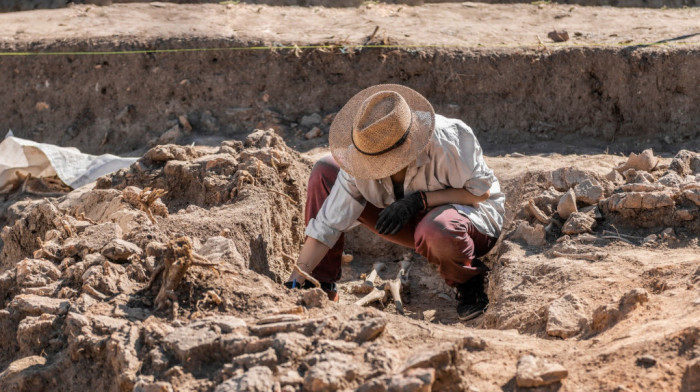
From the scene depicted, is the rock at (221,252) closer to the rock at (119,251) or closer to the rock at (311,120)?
the rock at (119,251)

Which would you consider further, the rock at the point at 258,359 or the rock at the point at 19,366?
the rock at the point at 19,366

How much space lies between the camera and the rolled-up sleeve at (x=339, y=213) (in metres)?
4.41

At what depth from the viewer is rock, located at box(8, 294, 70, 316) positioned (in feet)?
11.4

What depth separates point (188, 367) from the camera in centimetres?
296

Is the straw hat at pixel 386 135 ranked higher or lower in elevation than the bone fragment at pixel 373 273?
higher

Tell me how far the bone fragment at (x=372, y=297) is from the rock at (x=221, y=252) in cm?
121

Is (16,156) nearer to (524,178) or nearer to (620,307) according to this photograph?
(524,178)

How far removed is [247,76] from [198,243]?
417 centimetres

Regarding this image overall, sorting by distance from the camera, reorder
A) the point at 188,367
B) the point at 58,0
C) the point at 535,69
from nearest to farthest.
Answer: the point at 188,367 < the point at 535,69 < the point at 58,0

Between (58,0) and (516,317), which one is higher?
(58,0)

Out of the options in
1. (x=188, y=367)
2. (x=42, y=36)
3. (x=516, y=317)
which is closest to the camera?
(x=188, y=367)

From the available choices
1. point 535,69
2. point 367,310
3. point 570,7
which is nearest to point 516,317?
point 367,310

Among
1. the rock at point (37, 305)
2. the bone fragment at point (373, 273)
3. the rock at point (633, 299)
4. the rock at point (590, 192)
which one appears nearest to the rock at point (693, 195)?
the rock at point (590, 192)

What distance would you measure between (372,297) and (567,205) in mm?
1241
